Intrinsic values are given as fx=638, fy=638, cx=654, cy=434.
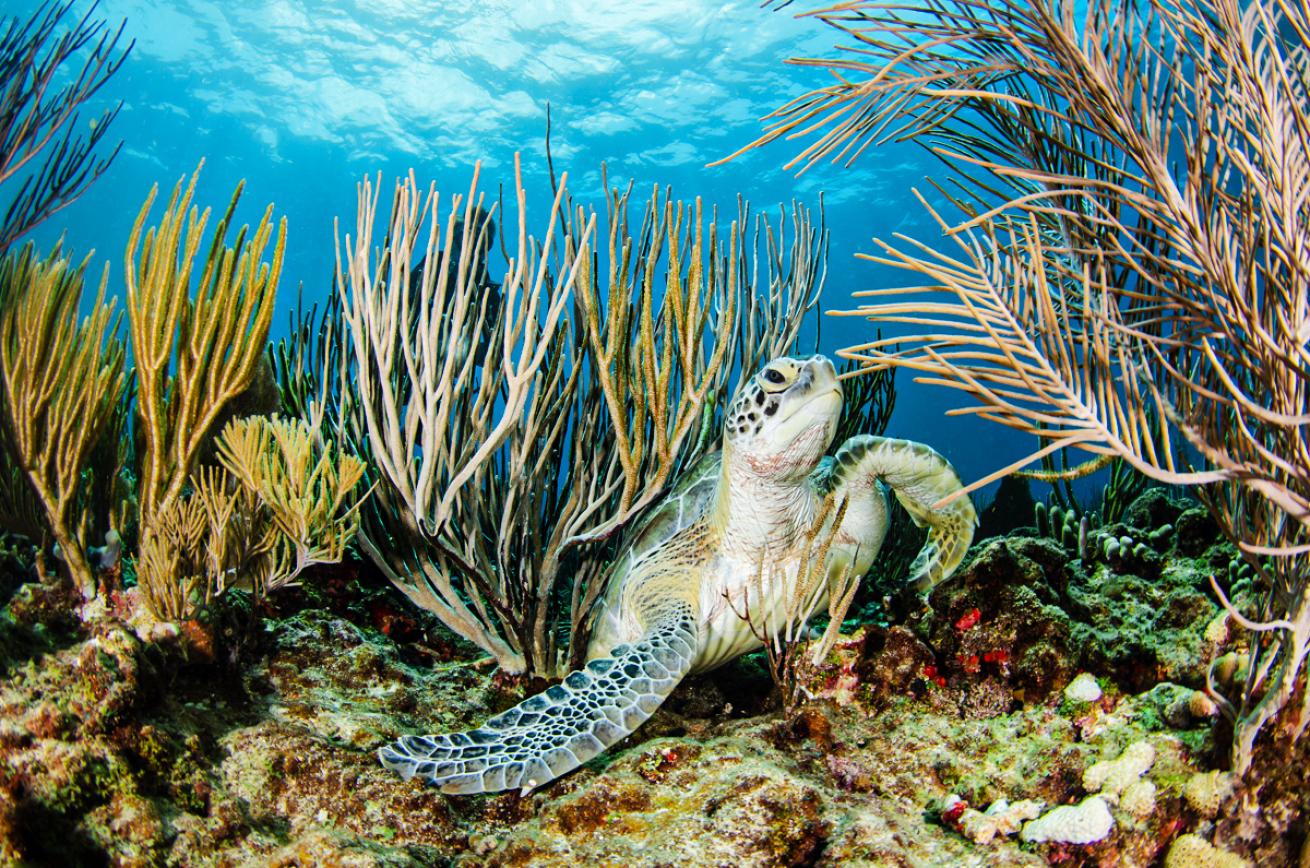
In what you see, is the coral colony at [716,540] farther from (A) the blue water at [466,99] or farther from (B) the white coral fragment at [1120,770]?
(A) the blue water at [466,99]

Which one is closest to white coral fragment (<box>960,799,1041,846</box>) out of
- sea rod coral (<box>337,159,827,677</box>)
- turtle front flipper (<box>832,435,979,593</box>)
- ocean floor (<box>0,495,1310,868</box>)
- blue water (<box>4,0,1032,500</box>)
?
ocean floor (<box>0,495,1310,868</box>)

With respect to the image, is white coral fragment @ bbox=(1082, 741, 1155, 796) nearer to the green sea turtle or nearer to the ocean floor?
the ocean floor

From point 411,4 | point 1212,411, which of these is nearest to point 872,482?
point 1212,411

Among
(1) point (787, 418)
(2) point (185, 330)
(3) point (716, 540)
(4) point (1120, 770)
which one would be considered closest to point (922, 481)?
(1) point (787, 418)

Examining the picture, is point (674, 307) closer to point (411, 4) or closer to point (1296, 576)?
point (1296, 576)

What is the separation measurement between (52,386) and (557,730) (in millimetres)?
1855

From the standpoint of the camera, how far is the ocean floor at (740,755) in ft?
4.26

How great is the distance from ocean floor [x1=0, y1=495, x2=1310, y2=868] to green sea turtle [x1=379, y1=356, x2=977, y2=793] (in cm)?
19

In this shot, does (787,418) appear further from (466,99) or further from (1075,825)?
(466,99)

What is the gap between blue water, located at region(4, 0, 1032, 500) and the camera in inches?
870

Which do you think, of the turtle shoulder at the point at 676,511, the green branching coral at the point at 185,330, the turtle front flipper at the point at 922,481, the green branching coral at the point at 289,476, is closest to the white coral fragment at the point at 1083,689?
the turtle front flipper at the point at 922,481

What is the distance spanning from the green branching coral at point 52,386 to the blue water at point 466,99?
19245mm

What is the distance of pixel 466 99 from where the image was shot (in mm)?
26484

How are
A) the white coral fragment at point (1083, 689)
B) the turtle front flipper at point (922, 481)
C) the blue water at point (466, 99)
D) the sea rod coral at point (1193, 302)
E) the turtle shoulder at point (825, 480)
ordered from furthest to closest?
1. the blue water at point (466, 99)
2. the turtle shoulder at point (825, 480)
3. the turtle front flipper at point (922, 481)
4. the white coral fragment at point (1083, 689)
5. the sea rod coral at point (1193, 302)
